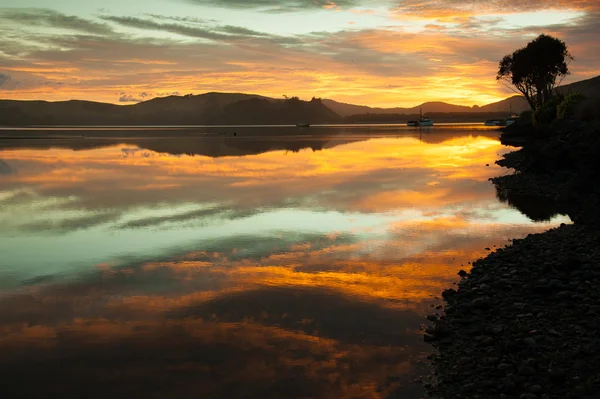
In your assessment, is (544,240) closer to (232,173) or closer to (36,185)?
(232,173)

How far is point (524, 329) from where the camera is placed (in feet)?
34.0

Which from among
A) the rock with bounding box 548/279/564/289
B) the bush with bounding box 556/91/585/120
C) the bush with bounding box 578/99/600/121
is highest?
the bush with bounding box 556/91/585/120

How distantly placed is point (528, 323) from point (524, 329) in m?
0.44

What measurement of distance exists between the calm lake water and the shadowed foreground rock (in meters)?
0.71

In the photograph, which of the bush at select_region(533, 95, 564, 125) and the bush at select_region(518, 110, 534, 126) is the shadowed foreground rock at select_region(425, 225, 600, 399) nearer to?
the bush at select_region(533, 95, 564, 125)

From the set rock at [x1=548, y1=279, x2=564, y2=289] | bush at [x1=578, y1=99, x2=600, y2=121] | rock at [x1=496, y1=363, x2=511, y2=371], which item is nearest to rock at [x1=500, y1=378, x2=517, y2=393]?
rock at [x1=496, y1=363, x2=511, y2=371]

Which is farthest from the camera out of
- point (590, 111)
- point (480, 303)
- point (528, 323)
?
point (590, 111)

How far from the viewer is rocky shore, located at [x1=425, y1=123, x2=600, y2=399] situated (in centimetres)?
854

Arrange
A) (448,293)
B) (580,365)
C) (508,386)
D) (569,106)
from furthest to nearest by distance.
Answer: (569,106) → (448,293) → (580,365) → (508,386)

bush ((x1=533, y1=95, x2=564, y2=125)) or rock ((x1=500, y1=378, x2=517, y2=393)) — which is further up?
bush ((x1=533, y1=95, x2=564, y2=125))

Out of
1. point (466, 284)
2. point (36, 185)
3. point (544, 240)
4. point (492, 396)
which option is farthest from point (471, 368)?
point (36, 185)

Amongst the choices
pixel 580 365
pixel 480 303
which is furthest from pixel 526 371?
pixel 480 303

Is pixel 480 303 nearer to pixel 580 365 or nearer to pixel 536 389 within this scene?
pixel 580 365

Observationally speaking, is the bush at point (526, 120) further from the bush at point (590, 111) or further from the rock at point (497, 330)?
the rock at point (497, 330)
